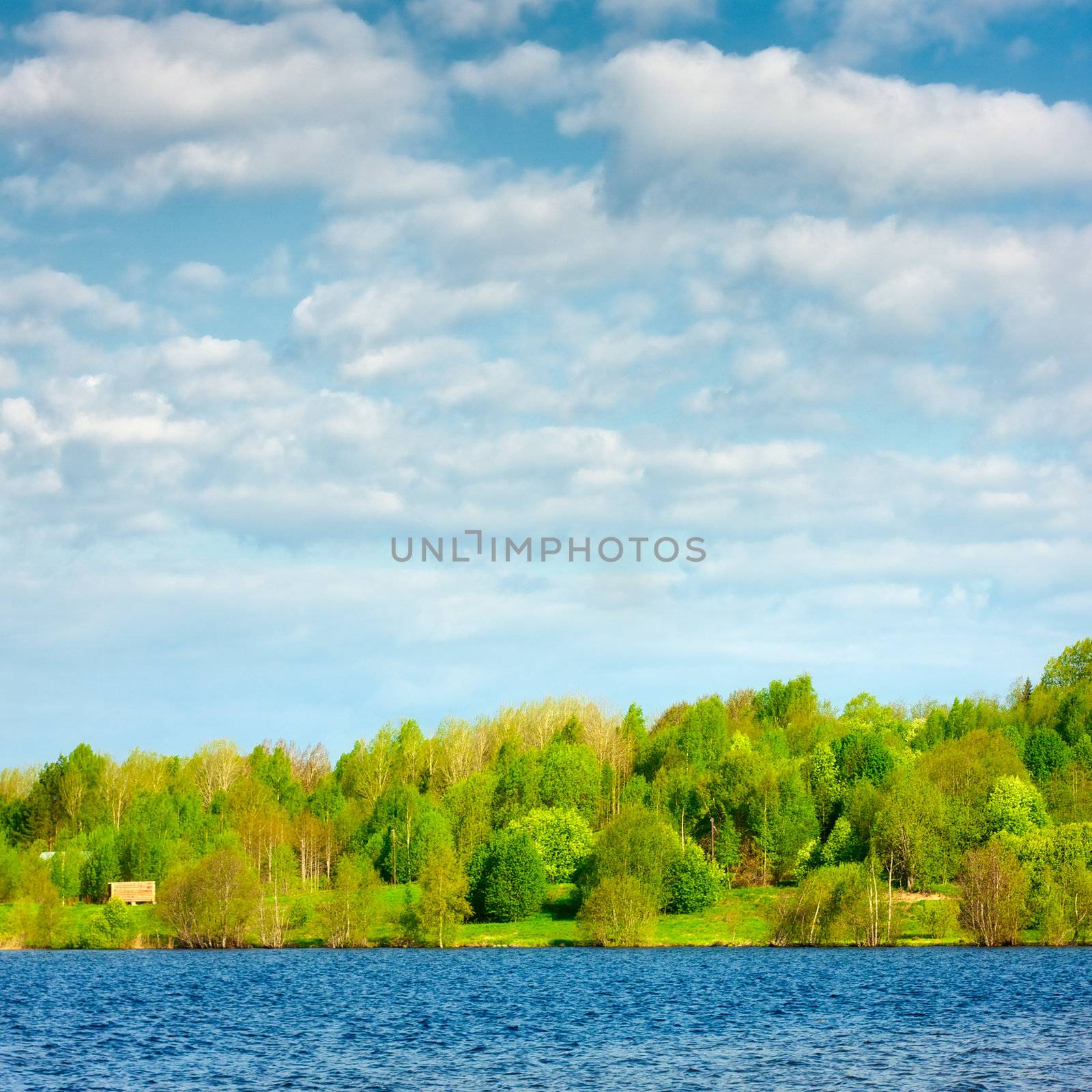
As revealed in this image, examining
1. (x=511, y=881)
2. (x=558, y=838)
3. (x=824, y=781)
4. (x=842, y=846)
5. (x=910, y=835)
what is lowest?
(x=511, y=881)

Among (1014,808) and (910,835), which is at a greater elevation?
(1014,808)

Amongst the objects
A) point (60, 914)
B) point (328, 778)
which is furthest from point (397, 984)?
point (328, 778)

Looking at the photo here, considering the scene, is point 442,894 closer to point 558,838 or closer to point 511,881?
point 511,881

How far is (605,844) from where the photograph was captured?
5335 inches

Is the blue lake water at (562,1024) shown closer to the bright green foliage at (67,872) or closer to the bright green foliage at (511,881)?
the bright green foliage at (511,881)

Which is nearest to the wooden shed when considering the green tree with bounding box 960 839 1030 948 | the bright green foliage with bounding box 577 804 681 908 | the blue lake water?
the blue lake water

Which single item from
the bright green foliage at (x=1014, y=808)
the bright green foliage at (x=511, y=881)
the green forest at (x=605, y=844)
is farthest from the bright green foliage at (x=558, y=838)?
the bright green foliage at (x=1014, y=808)

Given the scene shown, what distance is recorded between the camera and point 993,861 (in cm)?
11156

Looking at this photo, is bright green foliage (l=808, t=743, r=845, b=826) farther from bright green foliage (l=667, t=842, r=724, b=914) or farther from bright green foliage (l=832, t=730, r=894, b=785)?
bright green foliage (l=667, t=842, r=724, b=914)

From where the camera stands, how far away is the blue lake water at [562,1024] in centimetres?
4912

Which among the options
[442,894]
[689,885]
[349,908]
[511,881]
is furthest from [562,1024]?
[689,885]

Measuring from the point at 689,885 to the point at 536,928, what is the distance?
17.7 metres

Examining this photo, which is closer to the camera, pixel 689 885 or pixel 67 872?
pixel 689 885

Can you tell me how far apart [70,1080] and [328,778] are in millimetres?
150767
